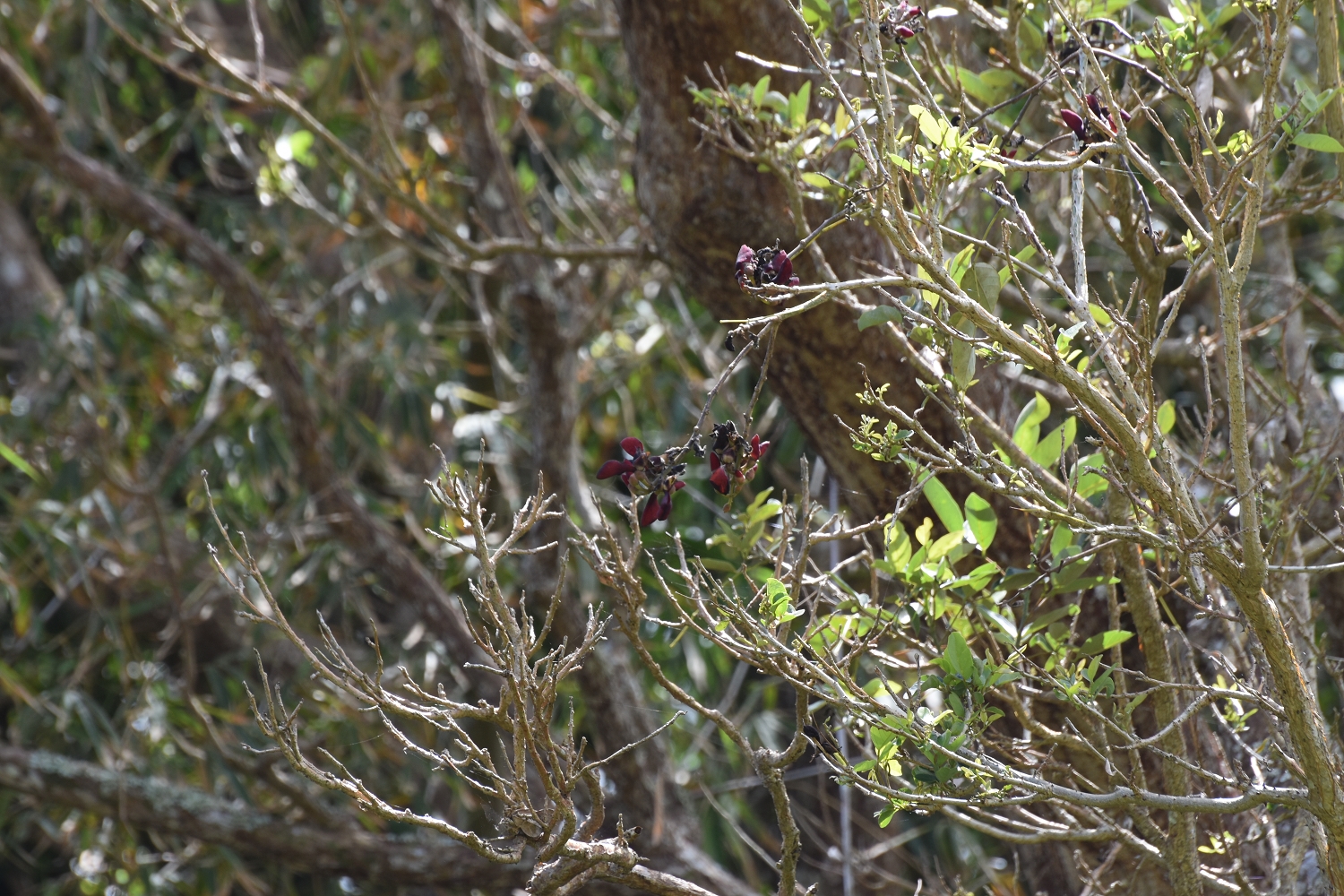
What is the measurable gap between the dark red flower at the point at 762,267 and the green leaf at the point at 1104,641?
438mm

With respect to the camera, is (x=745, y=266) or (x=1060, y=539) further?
(x=1060, y=539)

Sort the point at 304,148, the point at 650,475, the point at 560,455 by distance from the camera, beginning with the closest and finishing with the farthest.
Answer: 1. the point at 650,475
2. the point at 560,455
3. the point at 304,148

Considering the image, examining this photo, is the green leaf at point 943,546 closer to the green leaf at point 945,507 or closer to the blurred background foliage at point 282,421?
the green leaf at point 945,507

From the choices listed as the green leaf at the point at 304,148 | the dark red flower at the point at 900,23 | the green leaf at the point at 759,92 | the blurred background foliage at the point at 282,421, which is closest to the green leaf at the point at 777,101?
the green leaf at the point at 759,92

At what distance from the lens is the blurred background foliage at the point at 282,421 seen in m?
2.71

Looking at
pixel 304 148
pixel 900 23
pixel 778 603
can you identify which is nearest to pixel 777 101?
pixel 900 23

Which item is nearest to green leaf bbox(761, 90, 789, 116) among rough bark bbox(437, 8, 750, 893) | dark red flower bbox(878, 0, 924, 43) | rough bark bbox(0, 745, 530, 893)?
dark red flower bbox(878, 0, 924, 43)

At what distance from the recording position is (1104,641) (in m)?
1.09

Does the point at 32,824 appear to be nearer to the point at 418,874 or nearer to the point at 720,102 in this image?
the point at 418,874

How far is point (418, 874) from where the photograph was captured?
2.29 meters

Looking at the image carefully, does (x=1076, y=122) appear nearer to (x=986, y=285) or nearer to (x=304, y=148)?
(x=986, y=285)

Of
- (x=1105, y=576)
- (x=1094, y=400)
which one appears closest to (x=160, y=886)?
(x=1105, y=576)

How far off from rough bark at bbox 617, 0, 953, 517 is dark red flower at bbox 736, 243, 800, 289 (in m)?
0.52

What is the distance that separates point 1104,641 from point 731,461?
0.40 meters
